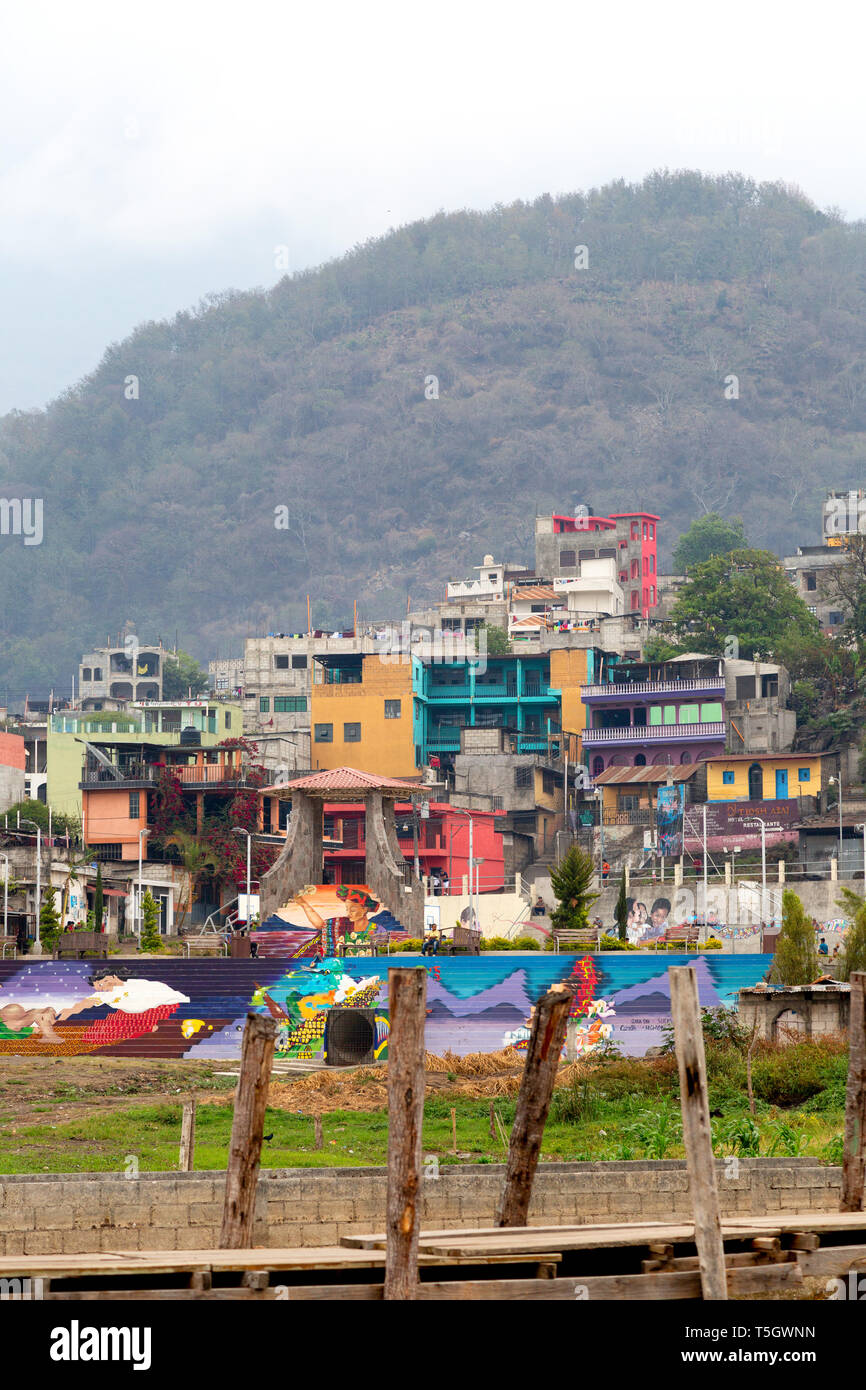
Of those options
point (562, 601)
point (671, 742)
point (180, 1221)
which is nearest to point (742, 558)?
point (562, 601)

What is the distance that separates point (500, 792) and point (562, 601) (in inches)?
1254

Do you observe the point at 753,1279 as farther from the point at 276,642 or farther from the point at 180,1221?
the point at 276,642

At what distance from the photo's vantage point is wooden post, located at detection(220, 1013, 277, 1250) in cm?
1789

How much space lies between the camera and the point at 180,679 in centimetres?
14162

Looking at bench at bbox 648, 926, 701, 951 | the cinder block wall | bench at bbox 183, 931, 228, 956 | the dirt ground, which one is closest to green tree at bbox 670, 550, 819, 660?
bench at bbox 648, 926, 701, 951

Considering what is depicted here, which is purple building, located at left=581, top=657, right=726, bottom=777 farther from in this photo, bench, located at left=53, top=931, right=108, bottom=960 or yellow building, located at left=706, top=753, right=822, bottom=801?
bench, located at left=53, top=931, right=108, bottom=960

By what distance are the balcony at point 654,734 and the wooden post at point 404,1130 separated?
75.9m

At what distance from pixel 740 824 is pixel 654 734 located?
11847 mm

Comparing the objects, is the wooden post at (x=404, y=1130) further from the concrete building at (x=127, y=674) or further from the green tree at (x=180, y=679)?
the green tree at (x=180, y=679)

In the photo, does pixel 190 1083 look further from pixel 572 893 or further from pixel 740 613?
pixel 740 613

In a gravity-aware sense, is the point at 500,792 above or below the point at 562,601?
below

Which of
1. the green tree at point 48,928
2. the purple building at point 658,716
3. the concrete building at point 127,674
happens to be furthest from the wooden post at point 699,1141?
the concrete building at point 127,674

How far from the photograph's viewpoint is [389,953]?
50.0m

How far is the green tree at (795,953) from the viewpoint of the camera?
45.2 meters
